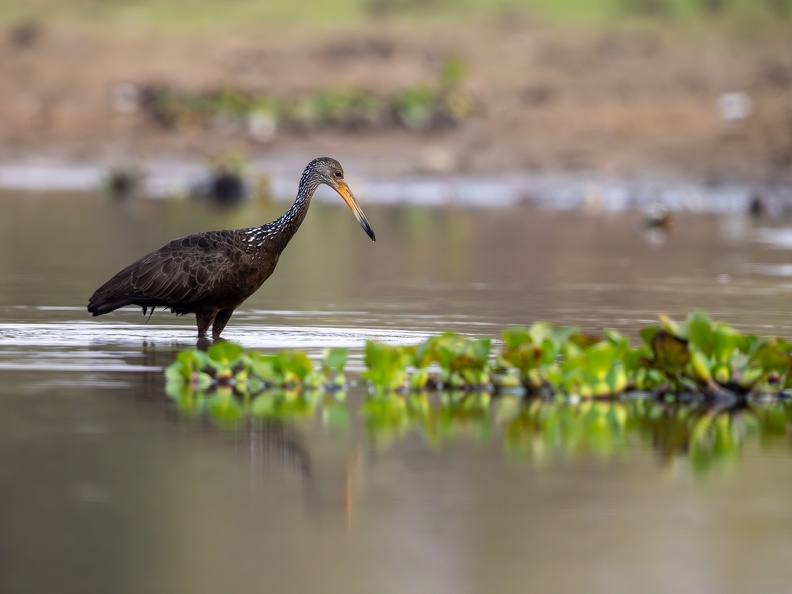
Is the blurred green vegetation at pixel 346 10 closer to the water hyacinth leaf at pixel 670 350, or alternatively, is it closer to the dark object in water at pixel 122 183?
the dark object in water at pixel 122 183

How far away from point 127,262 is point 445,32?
693 inches

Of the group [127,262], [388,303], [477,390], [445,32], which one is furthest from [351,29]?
[477,390]

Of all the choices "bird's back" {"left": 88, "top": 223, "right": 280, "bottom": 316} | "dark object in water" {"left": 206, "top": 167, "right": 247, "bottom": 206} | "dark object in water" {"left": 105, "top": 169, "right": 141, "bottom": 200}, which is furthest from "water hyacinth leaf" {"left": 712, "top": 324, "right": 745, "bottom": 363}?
"dark object in water" {"left": 105, "top": 169, "right": 141, "bottom": 200}

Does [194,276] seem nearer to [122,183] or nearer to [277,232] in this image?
[277,232]

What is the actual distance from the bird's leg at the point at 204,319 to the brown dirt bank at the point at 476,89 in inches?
656

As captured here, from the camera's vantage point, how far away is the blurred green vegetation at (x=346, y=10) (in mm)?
33469

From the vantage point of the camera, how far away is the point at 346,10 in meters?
34.0

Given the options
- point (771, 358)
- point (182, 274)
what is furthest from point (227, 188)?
point (771, 358)

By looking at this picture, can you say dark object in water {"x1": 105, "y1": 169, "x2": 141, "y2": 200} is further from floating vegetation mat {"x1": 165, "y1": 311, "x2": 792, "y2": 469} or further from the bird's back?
floating vegetation mat {"x1": 165, "y1": 311, "x2": 792, "y2": 469}

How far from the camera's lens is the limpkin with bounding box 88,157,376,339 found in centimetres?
1092

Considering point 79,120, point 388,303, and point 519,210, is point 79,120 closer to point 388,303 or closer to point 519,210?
point 519,210

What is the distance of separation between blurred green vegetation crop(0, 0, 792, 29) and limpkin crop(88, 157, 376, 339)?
74.1 feet

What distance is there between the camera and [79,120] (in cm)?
3011

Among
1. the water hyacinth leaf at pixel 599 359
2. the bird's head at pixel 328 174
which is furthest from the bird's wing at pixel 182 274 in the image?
the water hyacinth leaf at pixel 599 359
